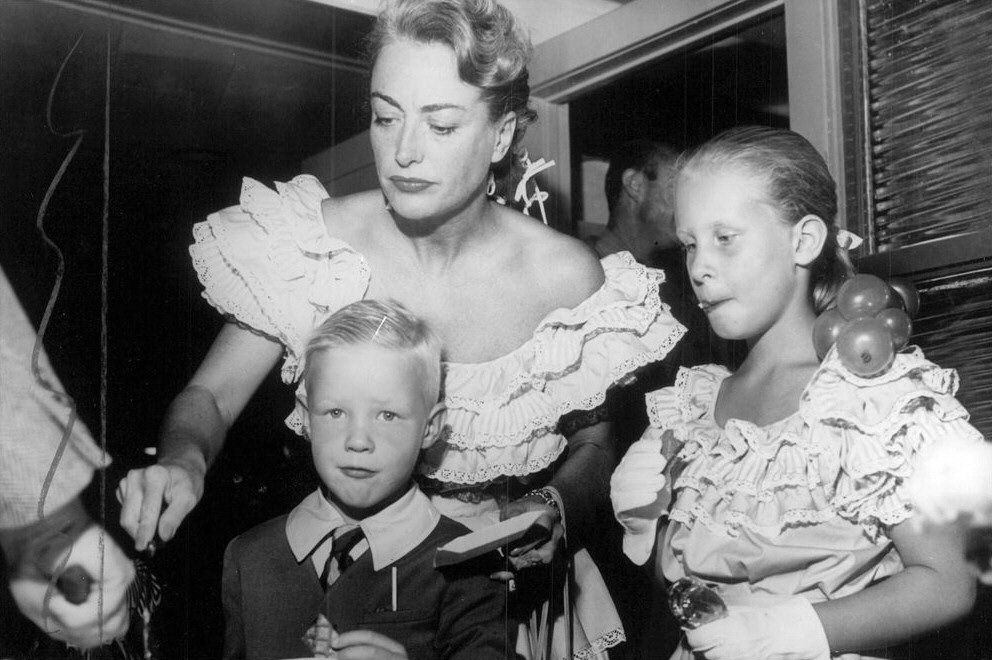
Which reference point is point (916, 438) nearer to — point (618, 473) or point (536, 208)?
point (618, 473)

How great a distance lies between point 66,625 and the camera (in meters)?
1.34

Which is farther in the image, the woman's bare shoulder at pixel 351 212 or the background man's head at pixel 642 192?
the background man's head at pixel 642 192

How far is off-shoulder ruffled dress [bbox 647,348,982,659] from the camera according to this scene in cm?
129

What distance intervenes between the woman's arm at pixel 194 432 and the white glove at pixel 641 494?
0.48m

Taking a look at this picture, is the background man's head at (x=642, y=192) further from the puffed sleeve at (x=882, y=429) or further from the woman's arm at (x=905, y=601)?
the woman's arm at (x=905, y=601)

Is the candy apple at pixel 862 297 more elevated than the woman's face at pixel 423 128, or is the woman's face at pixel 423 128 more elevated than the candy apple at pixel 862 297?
the woman's face at pixel 423 128

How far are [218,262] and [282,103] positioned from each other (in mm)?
243

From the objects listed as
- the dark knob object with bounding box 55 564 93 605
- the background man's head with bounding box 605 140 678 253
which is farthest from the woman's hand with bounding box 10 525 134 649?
the background man's head with bounding box 605 140 678 253

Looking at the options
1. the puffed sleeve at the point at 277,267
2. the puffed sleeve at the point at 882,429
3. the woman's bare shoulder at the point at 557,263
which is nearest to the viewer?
the puffed sleeve at the point at 882,429

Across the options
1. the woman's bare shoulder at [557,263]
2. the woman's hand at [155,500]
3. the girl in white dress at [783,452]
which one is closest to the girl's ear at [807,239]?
the girl in white dress at [783,452]

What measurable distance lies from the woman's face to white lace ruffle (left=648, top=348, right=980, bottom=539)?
47 cm

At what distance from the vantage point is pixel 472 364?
144 cm

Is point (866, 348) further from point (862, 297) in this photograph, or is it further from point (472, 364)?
point (472, 364)

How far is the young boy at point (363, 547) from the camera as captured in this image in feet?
4.40
